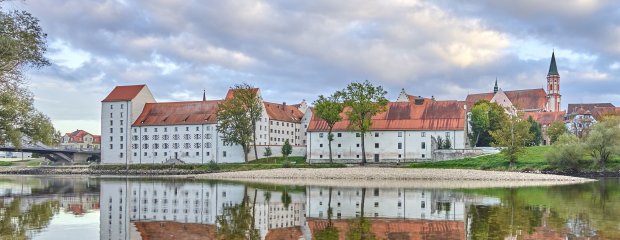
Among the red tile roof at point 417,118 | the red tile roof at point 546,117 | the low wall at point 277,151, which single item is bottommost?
the low wall at point 277,151

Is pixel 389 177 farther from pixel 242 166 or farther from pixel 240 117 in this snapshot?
pixel 240 117

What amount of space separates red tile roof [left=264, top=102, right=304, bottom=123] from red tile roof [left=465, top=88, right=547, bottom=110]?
59025 mm

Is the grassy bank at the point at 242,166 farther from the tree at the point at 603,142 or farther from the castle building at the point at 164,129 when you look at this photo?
the tree at the point at 603,142

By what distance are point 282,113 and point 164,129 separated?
20996mm

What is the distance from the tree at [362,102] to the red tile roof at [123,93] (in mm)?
40359

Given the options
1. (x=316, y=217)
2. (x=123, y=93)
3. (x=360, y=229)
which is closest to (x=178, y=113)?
(x=123, y=93)

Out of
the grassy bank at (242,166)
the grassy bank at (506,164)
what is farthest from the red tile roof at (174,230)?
the grassy bank at (506,164)

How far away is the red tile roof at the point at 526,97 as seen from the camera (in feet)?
522

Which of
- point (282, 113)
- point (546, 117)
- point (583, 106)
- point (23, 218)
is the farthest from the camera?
point (583, 106)

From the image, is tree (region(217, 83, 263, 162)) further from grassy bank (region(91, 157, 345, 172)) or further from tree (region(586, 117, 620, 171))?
tree (region(586, 117, 620, 171))

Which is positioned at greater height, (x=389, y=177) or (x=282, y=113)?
(x=282, y=113)

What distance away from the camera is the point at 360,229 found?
72.2 feet

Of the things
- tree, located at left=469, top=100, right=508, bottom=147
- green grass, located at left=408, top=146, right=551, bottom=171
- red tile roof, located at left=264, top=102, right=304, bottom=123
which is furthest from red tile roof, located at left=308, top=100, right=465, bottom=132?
red tile roof, located at left=264, top=102, right=304, bottom=123

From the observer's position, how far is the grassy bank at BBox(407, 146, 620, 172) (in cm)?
7005
